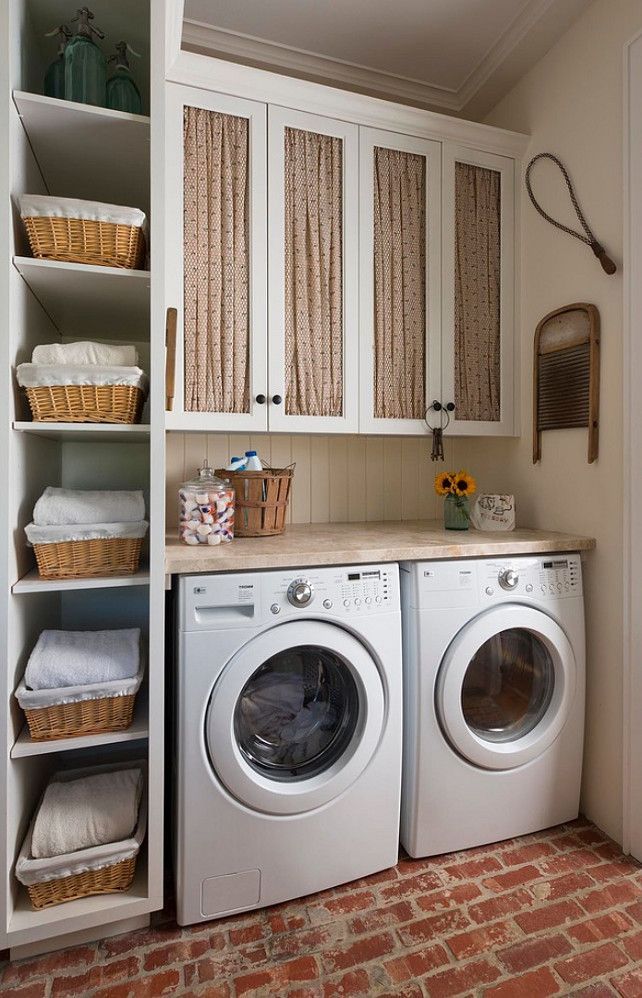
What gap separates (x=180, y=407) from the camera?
1.77 metres

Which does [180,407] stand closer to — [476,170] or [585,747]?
[476,170]

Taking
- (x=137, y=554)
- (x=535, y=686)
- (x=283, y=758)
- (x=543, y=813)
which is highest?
(x=137, y=554)

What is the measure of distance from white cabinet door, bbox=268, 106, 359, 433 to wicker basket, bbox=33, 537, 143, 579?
67cm

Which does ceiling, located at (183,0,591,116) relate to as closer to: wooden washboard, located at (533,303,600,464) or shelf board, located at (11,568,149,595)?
wooden washboard, located at (533,303,600,464)

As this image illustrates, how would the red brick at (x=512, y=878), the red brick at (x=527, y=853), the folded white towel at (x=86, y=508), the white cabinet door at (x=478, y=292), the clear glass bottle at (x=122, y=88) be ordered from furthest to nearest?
the white cabinet door at (x=478, y=292) → the red brick at (x=527, y=853) → the red brick at (x=512, y=878) → the clear glass bottle at (x=122, y=88) → the folded white towel at (x=86, y=508)

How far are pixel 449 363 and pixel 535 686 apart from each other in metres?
1.21

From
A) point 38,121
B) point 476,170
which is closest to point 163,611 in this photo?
point 38,121

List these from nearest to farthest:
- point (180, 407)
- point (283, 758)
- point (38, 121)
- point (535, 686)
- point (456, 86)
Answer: point (38, 121) < point (283, 758) < point (180, 407) < point (535, 686) < point (456, 86)

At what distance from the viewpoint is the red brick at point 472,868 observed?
1666 millimetres

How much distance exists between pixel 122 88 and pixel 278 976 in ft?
7.51

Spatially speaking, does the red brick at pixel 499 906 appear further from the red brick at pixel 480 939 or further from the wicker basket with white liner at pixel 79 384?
the wicker basket with white liner at pixel 79 384

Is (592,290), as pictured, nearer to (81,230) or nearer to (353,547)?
(353,547)

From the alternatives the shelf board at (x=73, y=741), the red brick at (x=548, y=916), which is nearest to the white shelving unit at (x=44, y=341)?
the shelf board at (x=73, y=741)

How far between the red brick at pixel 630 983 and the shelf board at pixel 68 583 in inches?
58.2
